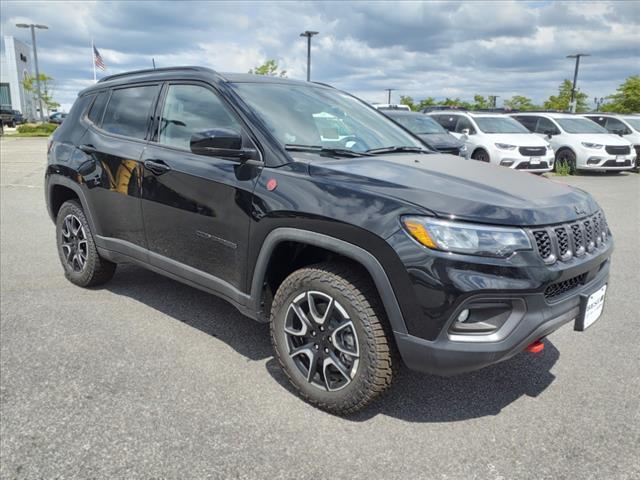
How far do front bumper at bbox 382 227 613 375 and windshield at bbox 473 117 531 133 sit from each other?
12175 millimetres

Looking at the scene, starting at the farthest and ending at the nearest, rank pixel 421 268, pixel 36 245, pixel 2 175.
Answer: pixel 2 175
pixel 36 245
pixel 421 268

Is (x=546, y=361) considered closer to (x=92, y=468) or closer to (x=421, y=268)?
(x=421, y=268)

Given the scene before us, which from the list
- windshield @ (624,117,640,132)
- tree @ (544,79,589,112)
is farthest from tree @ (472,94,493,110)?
windshield @ (624,117,640,132)

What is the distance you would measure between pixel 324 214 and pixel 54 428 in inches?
67.4

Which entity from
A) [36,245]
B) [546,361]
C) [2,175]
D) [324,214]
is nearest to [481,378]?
[546,361]

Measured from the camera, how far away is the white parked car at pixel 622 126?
17.5 metres

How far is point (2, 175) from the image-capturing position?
13.6 metres

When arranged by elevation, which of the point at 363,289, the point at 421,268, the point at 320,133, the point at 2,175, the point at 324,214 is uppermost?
the point at 320,133

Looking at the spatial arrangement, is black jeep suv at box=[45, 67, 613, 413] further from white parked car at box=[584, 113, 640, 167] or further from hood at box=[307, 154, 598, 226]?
white parked car at box=[584, 113, 640, 167]

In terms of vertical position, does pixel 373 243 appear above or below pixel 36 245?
above

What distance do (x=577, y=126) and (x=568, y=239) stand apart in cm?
1527

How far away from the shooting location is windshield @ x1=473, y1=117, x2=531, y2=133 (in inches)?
550

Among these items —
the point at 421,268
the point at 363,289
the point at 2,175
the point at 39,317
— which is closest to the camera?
the point at 421,268

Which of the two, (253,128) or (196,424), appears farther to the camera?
(253,128)
